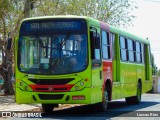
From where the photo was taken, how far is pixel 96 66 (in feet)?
54.5

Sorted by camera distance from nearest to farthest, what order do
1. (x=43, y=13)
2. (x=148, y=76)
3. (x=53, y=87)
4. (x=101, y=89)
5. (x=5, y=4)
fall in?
(x=53, y=87), (x=101, y=89), (x=148, y=76), (x=5, y=4), (x=43, y=13)

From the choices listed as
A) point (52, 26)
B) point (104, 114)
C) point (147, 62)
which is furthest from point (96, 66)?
point (147, 62)

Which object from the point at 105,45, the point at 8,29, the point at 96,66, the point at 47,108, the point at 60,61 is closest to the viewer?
the point at 60,61

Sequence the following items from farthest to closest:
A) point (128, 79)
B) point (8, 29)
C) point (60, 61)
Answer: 1. point (8, 29)
2. point (128, 79)
3. point (60, 61)

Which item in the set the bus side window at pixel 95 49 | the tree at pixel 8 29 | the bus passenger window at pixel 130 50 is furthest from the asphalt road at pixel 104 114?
the tree at pixel 8 29

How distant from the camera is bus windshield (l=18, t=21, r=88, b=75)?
16.0 m

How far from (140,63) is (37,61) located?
934 cm

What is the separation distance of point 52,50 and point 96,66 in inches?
63.1

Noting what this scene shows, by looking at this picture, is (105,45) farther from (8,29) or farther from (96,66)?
(8,29)

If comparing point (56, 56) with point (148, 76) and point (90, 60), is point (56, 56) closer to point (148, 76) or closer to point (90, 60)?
point (90, 60)

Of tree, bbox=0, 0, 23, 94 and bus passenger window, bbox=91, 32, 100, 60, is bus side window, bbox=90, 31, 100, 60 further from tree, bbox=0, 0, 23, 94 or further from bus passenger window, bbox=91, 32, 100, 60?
tree, bbox=0, 0, 23, 94

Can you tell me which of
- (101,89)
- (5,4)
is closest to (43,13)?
(5,4)

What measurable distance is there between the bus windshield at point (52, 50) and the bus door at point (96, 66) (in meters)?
0.29

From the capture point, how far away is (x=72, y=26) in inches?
643
